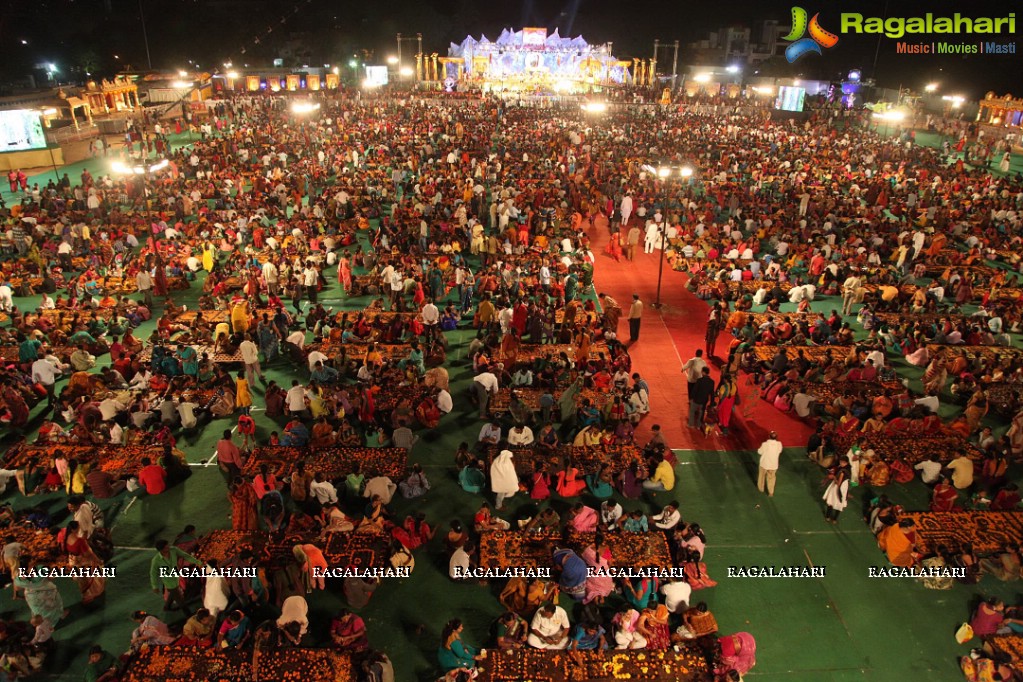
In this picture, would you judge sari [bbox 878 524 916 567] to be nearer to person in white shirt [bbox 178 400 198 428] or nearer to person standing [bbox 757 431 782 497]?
person standing [bbox 757 431 782 497]

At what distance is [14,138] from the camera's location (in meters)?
28.5

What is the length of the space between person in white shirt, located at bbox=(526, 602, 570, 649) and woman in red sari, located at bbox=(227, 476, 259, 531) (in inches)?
155

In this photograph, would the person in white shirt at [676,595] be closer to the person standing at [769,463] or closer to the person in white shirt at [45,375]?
the person standing at [769,463]

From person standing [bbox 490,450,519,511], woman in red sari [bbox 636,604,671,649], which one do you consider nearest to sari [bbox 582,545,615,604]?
woman in red sari [bbox 636,604,671,649]

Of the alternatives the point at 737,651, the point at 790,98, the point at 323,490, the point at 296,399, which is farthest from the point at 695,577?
the point at 790,98

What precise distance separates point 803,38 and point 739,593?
71696mm

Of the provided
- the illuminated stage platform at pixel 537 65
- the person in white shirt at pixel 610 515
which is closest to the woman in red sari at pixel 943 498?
the person in white shirt at pixel 610 515

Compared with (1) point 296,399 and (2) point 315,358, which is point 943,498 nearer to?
(1) point 296,399

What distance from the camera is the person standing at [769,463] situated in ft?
29.8

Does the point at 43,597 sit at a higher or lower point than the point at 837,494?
lower

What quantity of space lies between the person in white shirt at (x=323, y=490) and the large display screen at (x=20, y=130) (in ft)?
95.2

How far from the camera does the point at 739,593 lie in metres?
7.84

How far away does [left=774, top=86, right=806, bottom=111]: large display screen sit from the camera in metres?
52.2

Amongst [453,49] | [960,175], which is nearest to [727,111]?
[960,175]
